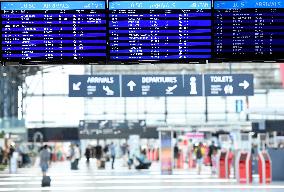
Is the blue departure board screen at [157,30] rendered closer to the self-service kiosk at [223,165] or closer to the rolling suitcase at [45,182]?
the rolling suitcase at [45,182]

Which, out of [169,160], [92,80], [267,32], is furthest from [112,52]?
[169,160]

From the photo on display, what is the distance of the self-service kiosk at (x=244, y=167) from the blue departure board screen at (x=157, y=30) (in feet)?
52.8

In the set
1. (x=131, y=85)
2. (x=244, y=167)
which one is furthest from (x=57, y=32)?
(x=244, y=167)

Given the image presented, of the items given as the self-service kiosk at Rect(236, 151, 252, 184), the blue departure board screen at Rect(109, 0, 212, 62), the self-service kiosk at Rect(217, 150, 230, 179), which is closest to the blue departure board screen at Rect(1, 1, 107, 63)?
the blue departure board screen at Rect(109, 0, 212, 62)

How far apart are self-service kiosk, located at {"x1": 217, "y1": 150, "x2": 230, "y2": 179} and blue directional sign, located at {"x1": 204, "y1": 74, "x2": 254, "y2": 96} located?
678cm

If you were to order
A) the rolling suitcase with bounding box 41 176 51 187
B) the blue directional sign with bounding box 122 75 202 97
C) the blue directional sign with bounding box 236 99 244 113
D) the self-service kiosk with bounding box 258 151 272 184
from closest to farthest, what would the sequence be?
1. the blue directional sign with bounding box 122 75 202 97
2. the rolling suitcase with bounding box 41 176 51 187
3. the self-service kiosk with bounding box 258 151 272 184
4. the blue directional sign with bounding box 236 99 244 113

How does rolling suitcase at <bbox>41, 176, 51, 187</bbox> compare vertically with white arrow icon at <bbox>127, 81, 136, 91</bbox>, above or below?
below

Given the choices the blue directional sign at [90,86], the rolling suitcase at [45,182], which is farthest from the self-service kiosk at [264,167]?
the rolling suitcase at [45,182]

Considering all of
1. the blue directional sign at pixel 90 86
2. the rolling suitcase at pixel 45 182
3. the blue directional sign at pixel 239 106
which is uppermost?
the blue directional sign at pixel 90 86

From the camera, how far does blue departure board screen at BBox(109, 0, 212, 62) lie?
9.09 metres

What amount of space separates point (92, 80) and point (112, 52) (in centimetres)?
1260

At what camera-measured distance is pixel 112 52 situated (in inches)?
358

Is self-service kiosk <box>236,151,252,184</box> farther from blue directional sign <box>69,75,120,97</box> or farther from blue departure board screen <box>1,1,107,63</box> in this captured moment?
blue departure board screen <box>1,1,107,63</box>

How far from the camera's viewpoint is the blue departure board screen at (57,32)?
9094 millimetres
